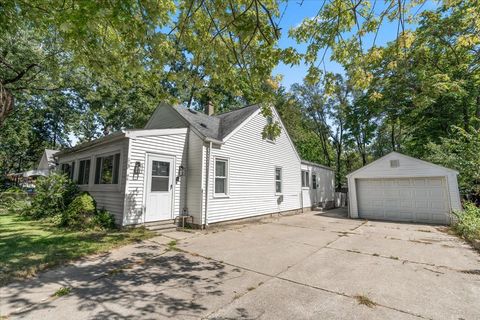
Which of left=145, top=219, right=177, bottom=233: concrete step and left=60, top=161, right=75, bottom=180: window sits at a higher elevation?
left=60, top=161, right=75, bottom=180: window

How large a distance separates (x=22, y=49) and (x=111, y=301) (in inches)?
Result: 712

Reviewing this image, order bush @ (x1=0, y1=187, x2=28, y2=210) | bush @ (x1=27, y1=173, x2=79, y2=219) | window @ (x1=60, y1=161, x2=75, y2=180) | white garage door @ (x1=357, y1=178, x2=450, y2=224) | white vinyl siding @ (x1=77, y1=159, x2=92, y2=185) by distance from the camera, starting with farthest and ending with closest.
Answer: bush @ (x1=0, y1=187, x2=28, y2=210) < window @ (x1=60, y1=161, x2=75, y2=180) < white garage door @ (x1=357, y1=178, x2=450, y2=224) < white vinyl siding @ (x1=77, y1=159, x2=92, y2=185) < bush @ (x1=27, y1=173, x2=79, y2=219)

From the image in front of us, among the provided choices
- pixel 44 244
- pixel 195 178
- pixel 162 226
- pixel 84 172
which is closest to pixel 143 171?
pixel 195 178

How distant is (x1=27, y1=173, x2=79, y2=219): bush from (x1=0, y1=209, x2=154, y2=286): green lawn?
1397 mm

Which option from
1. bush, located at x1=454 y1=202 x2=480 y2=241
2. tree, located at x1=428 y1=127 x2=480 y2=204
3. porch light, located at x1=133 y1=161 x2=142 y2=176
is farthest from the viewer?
tree, located at x1=428 y1=127 x2=480 y2=204

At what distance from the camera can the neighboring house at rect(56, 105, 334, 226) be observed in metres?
8.02

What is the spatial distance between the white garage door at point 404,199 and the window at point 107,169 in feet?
40.1

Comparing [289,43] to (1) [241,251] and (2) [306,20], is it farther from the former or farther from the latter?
(1) [241,251]

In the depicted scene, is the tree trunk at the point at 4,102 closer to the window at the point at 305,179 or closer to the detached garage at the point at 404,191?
the detached garage at the point at 404,191

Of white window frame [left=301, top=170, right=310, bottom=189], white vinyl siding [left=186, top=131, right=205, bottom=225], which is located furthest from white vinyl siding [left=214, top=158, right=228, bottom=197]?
white window frame [left=301, top=170, right=310, bottom=189]

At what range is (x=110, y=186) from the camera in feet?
27.9

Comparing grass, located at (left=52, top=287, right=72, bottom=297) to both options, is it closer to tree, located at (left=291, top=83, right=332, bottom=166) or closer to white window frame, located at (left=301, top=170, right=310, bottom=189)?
white window frame, located at (left=301, top=170, right=310, bottom=189)

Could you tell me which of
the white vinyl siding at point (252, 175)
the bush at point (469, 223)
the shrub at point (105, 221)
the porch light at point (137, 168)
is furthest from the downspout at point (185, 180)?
the bush at point (469, 223)

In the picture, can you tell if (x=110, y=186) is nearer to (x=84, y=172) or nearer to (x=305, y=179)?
(x=84, y=172)
